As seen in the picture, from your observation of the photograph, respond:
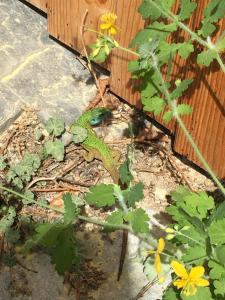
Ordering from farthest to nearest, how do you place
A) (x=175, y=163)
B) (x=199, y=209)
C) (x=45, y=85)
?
(x=45, y=85) → (x=175, y=163) → (x=199, y=209)

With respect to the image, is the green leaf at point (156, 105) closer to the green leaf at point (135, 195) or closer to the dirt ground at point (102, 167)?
the green leaf at point (135, 195)

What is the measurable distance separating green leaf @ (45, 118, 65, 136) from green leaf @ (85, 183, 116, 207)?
0.95m

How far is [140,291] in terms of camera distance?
3197 millimetres

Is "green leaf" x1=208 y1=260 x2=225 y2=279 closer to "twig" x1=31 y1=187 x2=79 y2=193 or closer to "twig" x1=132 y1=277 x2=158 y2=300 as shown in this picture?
"twig" x1=132 y1=277 x2=158 y2=300

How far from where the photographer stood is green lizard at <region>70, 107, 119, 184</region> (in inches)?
144

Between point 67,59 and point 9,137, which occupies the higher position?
point 67,59

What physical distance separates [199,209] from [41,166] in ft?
3.63

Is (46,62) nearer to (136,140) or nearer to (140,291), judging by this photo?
(136,140)

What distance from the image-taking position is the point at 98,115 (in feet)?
12.6

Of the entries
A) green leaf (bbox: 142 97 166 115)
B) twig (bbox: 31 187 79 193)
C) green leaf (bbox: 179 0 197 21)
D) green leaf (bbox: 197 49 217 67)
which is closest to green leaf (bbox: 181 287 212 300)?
green leaf (bbox: 142 97 166 115)

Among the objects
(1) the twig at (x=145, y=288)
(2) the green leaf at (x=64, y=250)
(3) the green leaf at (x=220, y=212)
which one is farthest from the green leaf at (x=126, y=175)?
(1) the twig at (x=145, y=288)

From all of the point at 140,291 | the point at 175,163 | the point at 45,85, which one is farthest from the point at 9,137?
the point at 140,291

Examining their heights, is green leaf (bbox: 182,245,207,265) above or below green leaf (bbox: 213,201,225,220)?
below

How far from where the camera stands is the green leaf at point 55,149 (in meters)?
3.65
